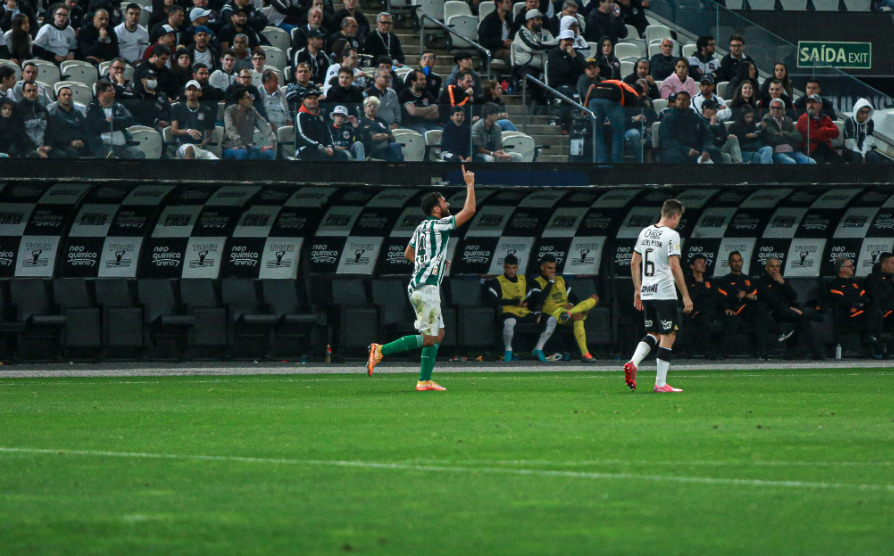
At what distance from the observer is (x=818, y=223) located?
77.2ft

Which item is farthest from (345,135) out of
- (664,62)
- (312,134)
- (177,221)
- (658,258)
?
(658,258)

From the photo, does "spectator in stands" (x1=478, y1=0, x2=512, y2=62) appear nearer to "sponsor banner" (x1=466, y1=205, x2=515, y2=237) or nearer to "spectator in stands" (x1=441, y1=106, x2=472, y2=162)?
"sponsor banner" (x1=466, y1=205, x2=515, y2=237)

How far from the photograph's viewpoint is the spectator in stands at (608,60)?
2350 cm

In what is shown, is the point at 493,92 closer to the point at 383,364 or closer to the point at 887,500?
the point at 383,364

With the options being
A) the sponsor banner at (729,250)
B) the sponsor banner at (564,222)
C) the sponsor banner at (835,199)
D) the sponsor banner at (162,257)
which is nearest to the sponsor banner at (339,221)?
the sponsor banner at (162,257)

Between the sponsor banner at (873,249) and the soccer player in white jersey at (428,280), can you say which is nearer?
the soccer player in white jersey at (428,280)

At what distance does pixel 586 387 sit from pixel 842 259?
29.3ft

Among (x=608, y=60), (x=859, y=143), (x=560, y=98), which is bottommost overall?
(x=859, y=143)

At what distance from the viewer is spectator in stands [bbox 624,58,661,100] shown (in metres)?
23.3

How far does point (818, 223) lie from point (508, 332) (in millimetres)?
5643

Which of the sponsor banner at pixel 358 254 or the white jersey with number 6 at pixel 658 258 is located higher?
the white jersey with number 6 at pixel 658 258

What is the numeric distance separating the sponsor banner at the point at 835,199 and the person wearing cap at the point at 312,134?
820 centimetres

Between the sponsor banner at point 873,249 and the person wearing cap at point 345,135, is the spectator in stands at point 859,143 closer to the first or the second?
the sponsor banner at point 873,249

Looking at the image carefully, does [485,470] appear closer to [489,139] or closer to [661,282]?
[661,282]
